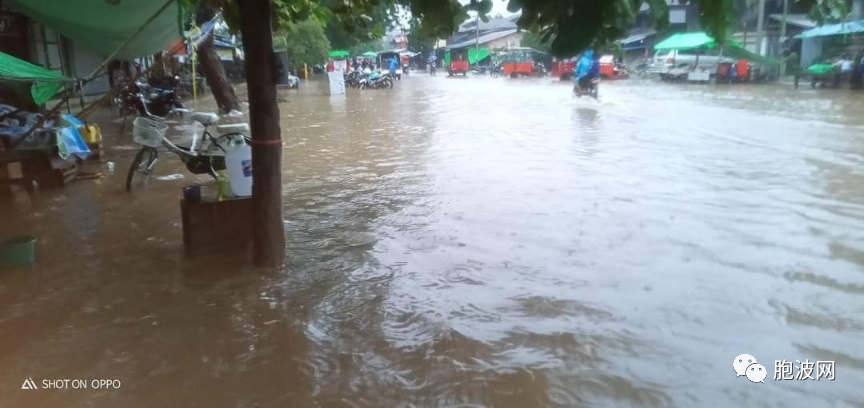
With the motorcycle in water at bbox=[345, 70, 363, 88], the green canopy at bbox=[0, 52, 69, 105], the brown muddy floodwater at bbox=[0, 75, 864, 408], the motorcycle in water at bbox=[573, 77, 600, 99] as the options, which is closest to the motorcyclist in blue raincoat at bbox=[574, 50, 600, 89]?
the motorcycle in water at bbox=[573, 77, 600, 99]

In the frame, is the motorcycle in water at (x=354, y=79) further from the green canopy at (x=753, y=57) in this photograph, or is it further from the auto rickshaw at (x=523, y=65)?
the green canopy at (x=753, y=57)

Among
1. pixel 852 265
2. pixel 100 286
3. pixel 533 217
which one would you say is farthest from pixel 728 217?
pixel 100 286

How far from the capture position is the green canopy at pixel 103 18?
22.7 feet

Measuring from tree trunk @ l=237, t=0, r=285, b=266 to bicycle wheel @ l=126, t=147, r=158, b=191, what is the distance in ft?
11.3

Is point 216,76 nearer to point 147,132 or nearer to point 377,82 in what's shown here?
point 147,132

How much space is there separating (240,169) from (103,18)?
10.9 ft

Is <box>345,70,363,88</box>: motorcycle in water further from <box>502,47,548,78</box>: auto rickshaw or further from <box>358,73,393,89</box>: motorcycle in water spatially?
<box>502,47,548,78</box>: auto rickshaw

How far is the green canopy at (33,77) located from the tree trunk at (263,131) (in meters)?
3.47

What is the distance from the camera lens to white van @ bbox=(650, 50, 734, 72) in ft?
93.9

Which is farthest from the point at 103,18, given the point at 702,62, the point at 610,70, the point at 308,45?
the point at 610,70

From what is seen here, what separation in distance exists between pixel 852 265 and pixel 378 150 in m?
7.35

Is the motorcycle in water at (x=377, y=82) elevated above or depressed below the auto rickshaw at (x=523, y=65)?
below

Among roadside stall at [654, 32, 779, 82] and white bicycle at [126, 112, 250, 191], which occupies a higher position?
roadside stall at [654, 32, 779, 82]

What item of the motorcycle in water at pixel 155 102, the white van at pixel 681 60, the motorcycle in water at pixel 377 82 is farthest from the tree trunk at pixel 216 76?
the white van at pixel 681 60
